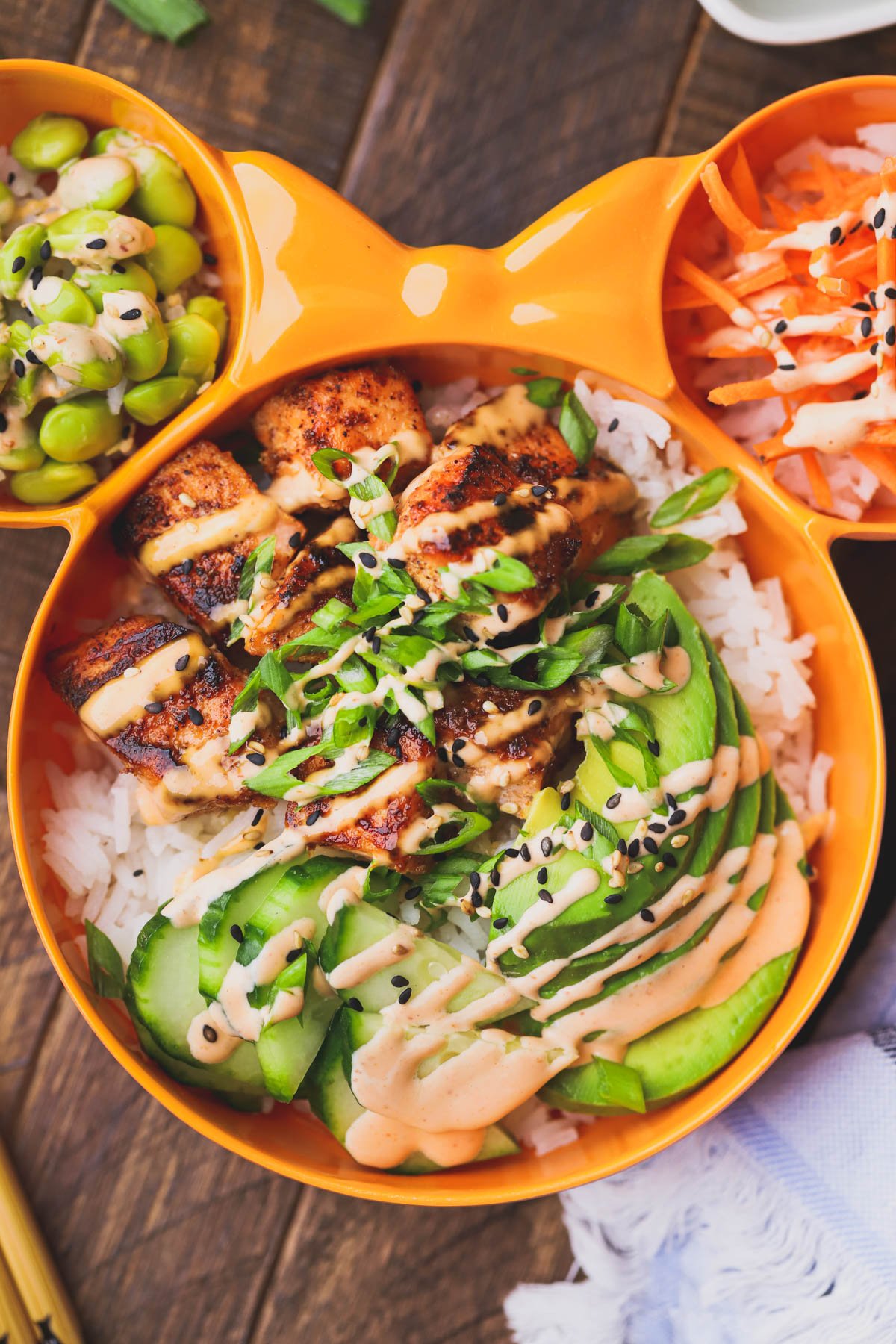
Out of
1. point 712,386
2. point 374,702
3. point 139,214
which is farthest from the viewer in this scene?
point 712,386

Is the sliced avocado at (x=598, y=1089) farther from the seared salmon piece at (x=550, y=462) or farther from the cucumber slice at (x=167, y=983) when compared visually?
the seared salmon piece at (x=550, y=462)

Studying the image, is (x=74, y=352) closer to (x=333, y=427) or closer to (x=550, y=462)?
(x=333, y=427)

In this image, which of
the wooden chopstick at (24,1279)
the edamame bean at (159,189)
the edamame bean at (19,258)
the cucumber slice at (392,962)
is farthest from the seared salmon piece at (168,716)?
the wooden chopstick at (24,1279)

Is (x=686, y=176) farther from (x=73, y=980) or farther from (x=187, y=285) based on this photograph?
(x=73, y=980)

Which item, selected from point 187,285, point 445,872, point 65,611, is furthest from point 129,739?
point 187,285

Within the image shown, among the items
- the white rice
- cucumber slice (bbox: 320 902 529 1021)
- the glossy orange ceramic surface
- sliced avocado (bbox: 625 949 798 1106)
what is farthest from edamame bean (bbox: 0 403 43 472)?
sliced avocado (bbox: 625 949 798 1106)
